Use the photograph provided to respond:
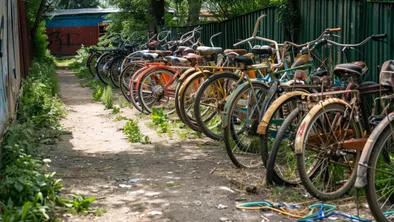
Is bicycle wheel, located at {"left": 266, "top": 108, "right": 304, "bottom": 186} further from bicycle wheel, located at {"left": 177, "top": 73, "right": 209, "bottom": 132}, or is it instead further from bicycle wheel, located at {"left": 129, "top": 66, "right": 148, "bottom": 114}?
bicycle wheel, located at {"left": 129, "top": 66, "right": 148, "bottom": 114}

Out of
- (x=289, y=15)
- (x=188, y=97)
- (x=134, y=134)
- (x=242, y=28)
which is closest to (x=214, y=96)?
(x=188, y=97)

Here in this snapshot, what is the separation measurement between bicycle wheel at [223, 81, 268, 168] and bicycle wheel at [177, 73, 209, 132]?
1.58m

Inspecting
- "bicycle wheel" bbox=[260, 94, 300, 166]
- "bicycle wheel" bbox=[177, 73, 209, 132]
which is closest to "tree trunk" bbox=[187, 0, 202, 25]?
"bicycle wheel" bbox=[177, 73, 209, 132]

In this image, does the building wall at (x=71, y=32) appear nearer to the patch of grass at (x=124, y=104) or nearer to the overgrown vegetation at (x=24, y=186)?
the patch of grass at (x=124, y=104)

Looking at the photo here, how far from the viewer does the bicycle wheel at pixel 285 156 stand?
5.34 metres

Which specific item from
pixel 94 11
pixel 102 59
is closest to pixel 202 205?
pixel 102 59

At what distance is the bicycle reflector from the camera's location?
4.57 metres

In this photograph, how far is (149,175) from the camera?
642 cm

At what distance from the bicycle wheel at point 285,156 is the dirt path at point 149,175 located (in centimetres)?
27

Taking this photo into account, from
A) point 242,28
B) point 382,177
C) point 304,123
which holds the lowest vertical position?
point 382,177

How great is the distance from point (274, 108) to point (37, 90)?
6399mm

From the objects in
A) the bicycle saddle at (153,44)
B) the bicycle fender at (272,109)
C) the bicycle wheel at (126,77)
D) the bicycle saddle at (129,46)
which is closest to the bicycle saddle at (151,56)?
the bicycle wheel at (126,77)

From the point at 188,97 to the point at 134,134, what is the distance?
820mm

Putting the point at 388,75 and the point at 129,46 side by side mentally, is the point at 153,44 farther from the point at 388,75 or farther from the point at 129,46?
the point at 388,75
